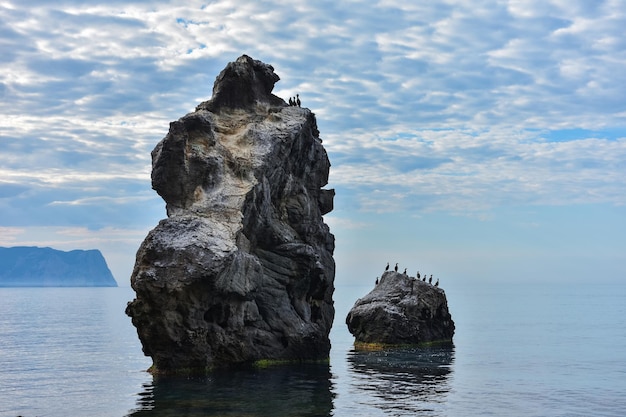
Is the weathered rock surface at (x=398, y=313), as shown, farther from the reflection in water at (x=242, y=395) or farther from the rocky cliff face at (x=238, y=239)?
the reflection in water at (x=242, y=395)

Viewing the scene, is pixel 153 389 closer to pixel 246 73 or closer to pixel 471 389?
pixel 471 389

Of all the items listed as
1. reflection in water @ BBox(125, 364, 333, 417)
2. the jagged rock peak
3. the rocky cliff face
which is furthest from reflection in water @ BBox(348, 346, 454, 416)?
the jagged rock peak

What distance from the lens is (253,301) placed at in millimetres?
55125

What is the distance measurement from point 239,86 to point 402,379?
92.0 ft

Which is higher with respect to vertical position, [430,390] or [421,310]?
[421,310]

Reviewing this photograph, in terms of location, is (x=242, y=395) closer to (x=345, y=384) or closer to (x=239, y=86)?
(x=345, y=384)

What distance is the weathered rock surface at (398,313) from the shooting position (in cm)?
7662

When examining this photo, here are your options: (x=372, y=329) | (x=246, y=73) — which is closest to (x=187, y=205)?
(x=246, y=73)

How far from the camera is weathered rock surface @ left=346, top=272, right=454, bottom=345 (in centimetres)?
7662

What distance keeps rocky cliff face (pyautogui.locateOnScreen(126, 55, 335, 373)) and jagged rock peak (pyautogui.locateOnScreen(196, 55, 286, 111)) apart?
87mm

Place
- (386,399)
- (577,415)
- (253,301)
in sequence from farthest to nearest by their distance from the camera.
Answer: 1. (253,301)
2. (386,399)
3. (577,415)

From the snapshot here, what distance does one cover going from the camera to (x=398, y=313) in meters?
76.9

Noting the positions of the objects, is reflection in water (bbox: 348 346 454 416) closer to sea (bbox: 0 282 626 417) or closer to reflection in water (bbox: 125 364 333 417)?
sea (bbox: 0 282 626 417)

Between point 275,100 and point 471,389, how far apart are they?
101ft
